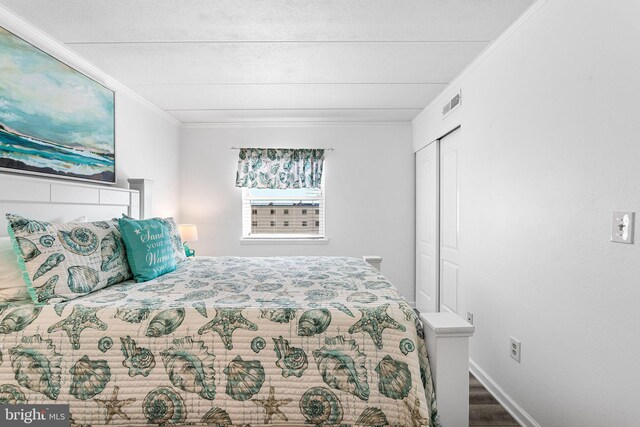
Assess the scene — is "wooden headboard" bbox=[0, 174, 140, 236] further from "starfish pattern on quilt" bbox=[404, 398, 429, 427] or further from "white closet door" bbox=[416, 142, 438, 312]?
"white closet door" bbox=[416, 142, 438, 312]

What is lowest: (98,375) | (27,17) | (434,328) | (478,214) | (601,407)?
(601,407)

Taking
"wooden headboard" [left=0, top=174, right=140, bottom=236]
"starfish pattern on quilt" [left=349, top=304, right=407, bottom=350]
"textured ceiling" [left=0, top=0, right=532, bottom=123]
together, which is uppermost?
"textured ceiling" [left=0, top=0, right=532, bottom=123]

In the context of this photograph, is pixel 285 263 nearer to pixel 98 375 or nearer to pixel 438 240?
pixel 98 375

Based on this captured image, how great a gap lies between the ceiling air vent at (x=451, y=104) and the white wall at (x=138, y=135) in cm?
302

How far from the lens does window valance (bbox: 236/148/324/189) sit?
4543 millimetres

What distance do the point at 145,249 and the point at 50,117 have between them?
3.68ft

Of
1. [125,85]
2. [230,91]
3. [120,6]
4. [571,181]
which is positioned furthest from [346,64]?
[125,85]

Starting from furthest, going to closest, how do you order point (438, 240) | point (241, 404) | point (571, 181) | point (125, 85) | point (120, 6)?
point (438, 240)
point (125, 85)
point (120, 6)
point (571, 181)
point (241, 404)

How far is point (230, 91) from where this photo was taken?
341cm

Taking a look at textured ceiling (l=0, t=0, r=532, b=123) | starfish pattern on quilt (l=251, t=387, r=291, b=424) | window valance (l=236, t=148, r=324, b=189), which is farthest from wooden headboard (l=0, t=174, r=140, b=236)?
starfish pattern on quilt (l=251, t=387, r=291, b=424)

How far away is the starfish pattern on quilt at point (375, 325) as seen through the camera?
59.1 inches

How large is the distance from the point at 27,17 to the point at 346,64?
207 centimetres

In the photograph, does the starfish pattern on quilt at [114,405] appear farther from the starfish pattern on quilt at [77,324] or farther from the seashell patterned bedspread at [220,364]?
the starfish pattern on quilt at [77,324]

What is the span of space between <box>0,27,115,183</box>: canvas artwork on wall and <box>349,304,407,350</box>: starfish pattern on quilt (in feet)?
7.12
